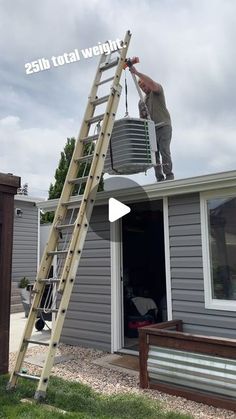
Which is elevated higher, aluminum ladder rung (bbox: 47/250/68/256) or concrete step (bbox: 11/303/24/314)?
aluminum ladder rung (bbox: 47/250/68/256)

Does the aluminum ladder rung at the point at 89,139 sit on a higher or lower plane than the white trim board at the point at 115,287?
higher

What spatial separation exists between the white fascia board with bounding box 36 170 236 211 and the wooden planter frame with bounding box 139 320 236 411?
63.2 inches

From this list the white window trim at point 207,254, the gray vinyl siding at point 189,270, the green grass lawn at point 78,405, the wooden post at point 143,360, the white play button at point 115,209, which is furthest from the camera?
the white play button at point 115,209

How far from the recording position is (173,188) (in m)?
4.68

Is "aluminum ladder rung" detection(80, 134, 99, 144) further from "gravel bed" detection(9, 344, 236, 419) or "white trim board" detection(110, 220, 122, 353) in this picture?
"gravel bed" detection(9, 344, 236, 419)

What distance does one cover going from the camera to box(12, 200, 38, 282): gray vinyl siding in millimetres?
12141

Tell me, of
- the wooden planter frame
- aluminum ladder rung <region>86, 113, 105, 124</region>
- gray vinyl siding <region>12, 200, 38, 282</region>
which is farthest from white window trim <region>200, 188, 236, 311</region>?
gray vinyl siding <region>12, 200, 38, 282</region>

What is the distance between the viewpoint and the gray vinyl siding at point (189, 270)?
4.43 meters

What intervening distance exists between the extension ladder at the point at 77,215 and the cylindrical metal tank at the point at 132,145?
39cm

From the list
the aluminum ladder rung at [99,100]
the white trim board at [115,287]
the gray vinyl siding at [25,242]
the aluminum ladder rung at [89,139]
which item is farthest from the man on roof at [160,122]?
the gray vinyl siding at [25,242]

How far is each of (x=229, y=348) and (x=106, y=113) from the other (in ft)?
8.87

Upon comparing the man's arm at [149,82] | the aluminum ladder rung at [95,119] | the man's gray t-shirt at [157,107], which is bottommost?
the aluminum ladder rung at [95,119]

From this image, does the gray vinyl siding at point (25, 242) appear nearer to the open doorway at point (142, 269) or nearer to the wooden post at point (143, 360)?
the open doorway at point (142, 269)

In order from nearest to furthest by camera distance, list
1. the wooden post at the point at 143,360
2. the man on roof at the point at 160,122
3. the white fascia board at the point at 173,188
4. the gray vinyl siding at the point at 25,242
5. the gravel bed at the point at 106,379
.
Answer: the gravel bed at the point at 106,379
the wooden post at the point at 143,360
the white fascia board at the point at 173,188
the man on roof at the point at 160,122
the gray vinyl siding at the point at 25,242
